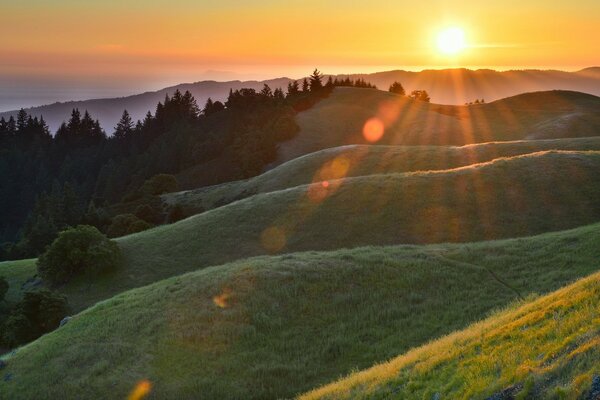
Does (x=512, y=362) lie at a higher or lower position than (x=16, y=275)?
higher

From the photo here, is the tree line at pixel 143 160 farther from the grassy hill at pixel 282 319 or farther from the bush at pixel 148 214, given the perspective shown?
the grassy hill at pixel 282 319

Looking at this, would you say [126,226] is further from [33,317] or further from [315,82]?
[315,82]

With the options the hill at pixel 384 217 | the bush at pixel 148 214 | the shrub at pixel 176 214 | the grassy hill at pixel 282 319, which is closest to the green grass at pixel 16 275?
the hill at pixel 384 217

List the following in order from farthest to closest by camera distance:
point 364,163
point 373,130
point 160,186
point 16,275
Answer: point 373,130, point 160,186, point 364,163, point 16,275

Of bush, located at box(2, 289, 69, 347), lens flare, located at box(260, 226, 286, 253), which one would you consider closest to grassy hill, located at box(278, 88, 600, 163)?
lens flare, located at box(260, 226, 286, 253)

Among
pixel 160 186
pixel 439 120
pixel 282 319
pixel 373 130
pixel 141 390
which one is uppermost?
pixel 439 120

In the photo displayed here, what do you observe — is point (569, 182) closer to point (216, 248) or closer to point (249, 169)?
point (216, 248)

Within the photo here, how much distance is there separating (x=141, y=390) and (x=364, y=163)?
70119mm

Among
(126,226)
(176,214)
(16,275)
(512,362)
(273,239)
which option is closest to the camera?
(512,362)

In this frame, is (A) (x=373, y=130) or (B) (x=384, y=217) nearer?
(B) (x=384, y=217)

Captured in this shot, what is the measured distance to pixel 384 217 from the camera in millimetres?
53125

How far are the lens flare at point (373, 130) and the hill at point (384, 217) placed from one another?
3069 inches

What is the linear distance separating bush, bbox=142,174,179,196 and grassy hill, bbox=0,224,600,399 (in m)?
83.7

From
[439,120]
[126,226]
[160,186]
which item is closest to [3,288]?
[126,226]
